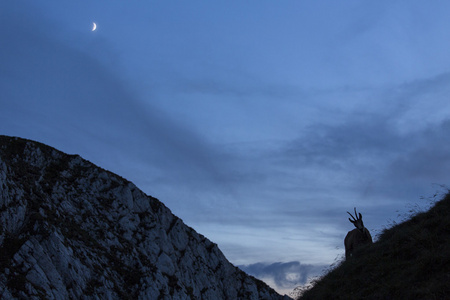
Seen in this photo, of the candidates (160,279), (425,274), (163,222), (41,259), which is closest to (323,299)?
(425,274)

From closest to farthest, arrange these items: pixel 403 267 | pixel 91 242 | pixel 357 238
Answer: pixel 403 267
pixel 357 238
pixel 91 242

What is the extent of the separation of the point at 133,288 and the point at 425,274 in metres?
35.7

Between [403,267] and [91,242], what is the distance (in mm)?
37242

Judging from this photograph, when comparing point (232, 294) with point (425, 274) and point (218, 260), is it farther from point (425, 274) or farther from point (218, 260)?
point (425, 274)


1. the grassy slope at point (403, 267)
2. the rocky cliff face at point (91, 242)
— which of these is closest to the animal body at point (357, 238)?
the grassy slope at point (403, 267)

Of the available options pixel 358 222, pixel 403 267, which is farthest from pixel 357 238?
pixel 403 267

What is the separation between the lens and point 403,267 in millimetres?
11219

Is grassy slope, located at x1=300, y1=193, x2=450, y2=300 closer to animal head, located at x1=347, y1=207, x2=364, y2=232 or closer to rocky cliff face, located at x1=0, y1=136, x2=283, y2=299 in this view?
animal head, located at x1=347, y1=207, x2=364, y2=232

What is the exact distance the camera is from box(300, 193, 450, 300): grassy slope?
962cm

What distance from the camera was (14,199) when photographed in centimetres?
3244

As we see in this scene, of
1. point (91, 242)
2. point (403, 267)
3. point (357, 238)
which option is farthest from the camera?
point (91, 242)

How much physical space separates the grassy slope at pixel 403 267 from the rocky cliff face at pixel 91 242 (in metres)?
23.7

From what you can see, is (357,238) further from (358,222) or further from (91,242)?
(91,242)

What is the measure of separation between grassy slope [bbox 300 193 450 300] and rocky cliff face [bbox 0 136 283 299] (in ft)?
77.7
